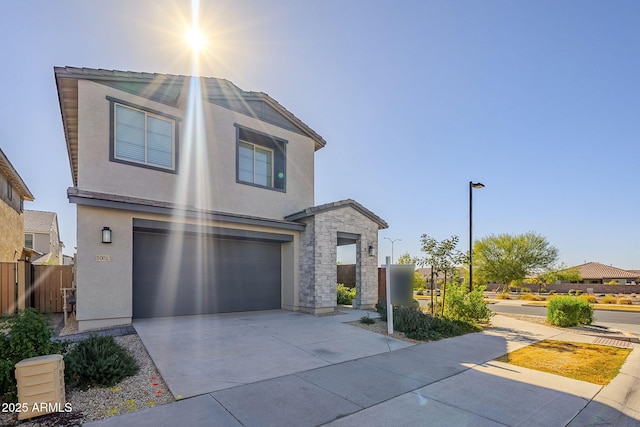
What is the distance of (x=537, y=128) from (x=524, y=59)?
3534 millimetres

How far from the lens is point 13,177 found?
17.8m

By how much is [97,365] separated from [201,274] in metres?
6.14

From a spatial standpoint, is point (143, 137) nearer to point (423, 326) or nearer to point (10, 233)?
point (423, 326)

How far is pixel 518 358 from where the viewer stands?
7.15 meters

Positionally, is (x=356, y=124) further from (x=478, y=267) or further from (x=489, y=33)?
(x=478, y=267)

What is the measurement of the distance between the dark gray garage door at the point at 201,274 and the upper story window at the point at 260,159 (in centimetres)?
238

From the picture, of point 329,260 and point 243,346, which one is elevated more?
point 329,260

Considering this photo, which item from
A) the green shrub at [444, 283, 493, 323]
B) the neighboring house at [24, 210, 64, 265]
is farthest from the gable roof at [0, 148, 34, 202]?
the green shrub at [444, 283, 493, 323]

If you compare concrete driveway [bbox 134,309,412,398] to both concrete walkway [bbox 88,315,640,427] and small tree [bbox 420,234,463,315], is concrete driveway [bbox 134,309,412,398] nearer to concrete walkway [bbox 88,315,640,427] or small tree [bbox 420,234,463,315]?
concrete walkway [bbox 88,315,640,427]

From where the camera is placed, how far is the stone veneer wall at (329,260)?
1189 centimetres

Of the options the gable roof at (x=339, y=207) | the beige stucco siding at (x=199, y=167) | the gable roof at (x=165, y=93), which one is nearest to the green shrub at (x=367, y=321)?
the gable roof at (x=339, y=207)

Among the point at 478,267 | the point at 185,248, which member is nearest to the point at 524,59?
the point at 185,248

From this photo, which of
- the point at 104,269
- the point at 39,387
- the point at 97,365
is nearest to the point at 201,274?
the point at 104,269

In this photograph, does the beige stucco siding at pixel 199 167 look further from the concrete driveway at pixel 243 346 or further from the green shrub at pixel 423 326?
the green shrub at pixel 423 326
